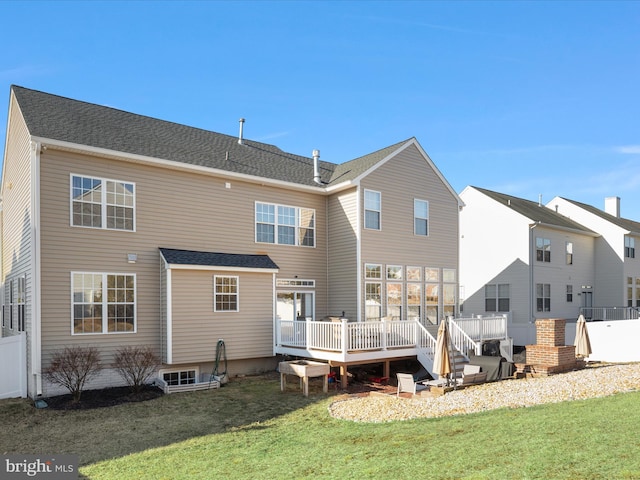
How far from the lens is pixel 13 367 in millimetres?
12094

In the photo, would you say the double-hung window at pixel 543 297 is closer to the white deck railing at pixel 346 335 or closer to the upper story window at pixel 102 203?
the white deck railing at pixel 346 335

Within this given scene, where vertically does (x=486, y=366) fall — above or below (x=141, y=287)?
below

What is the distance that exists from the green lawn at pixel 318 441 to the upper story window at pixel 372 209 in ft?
24.1

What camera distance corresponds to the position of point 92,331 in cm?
1249

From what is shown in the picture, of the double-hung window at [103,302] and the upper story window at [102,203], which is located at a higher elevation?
the upper story window at [102,203]

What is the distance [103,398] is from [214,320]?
358cm

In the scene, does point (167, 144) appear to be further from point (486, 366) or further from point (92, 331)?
point (486, 366)

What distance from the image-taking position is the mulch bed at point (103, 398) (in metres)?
11.1

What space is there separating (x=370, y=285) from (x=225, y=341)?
534 centimetres

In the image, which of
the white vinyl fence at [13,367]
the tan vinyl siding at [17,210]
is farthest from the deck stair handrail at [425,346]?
the white vinyl fence at [13,367]

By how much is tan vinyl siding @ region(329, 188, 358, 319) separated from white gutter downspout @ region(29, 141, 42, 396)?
9252 millimetres

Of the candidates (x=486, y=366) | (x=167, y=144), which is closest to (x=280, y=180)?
(x=167, y=144)

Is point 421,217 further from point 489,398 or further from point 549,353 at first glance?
point 489,398

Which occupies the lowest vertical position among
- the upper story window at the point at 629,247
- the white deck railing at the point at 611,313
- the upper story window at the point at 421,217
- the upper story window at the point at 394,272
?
the white deck railing at the point at 611,313
